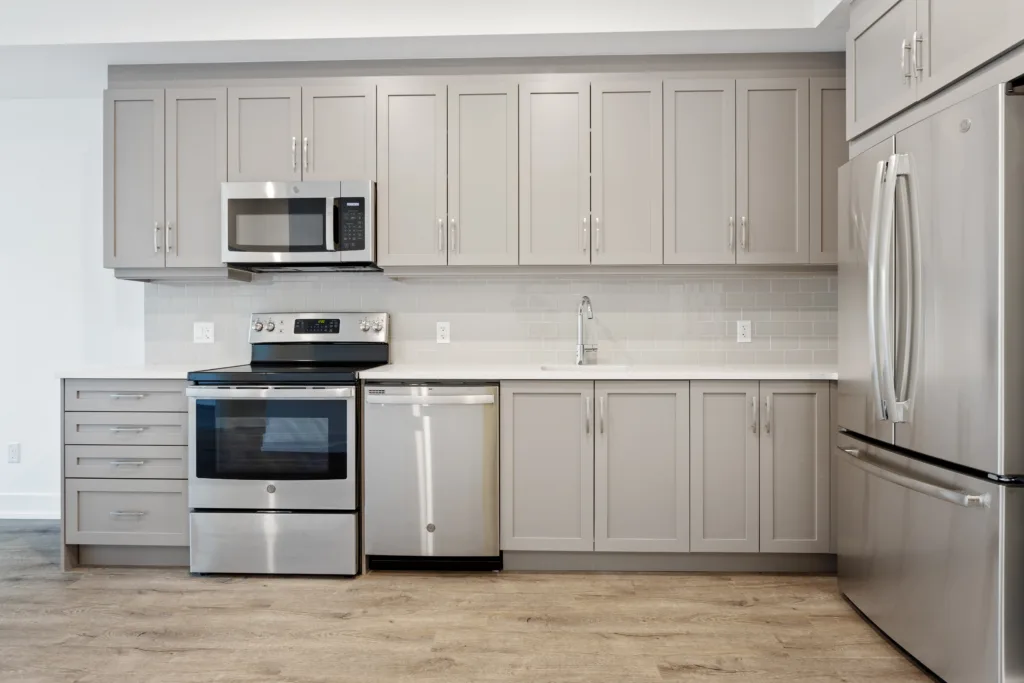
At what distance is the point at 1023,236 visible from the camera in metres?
1.75

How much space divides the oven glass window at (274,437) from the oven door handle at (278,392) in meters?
0.02

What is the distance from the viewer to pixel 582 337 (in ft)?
11.3

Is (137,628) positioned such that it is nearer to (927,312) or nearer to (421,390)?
(421,390)

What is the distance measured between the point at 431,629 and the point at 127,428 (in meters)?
1.67

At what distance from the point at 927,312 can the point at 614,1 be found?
1.89m

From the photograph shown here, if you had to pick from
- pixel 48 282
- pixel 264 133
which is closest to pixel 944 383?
pixel 264 133

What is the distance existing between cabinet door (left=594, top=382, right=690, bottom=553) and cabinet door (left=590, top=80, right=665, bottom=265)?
664mm

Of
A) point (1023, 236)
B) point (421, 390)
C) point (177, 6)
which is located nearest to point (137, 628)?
point (421, 390)

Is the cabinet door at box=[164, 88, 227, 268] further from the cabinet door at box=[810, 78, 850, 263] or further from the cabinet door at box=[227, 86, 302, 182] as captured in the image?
the cabinet door at box=[810, 78, 850, 263]

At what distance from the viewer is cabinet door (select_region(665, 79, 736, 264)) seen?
A: 124 inches

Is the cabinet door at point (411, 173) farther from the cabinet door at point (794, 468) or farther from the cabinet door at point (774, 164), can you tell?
the cabinet door at point (794, 468)

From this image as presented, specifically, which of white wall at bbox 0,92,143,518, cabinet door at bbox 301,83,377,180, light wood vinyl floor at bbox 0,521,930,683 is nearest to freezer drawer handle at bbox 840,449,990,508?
light wood vinyl floor at bbox 0,521,930,683

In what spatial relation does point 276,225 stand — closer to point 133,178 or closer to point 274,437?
point 133,178

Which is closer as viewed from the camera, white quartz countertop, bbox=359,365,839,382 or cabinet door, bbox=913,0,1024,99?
cabinet door, bbox=913,0,1024,99
